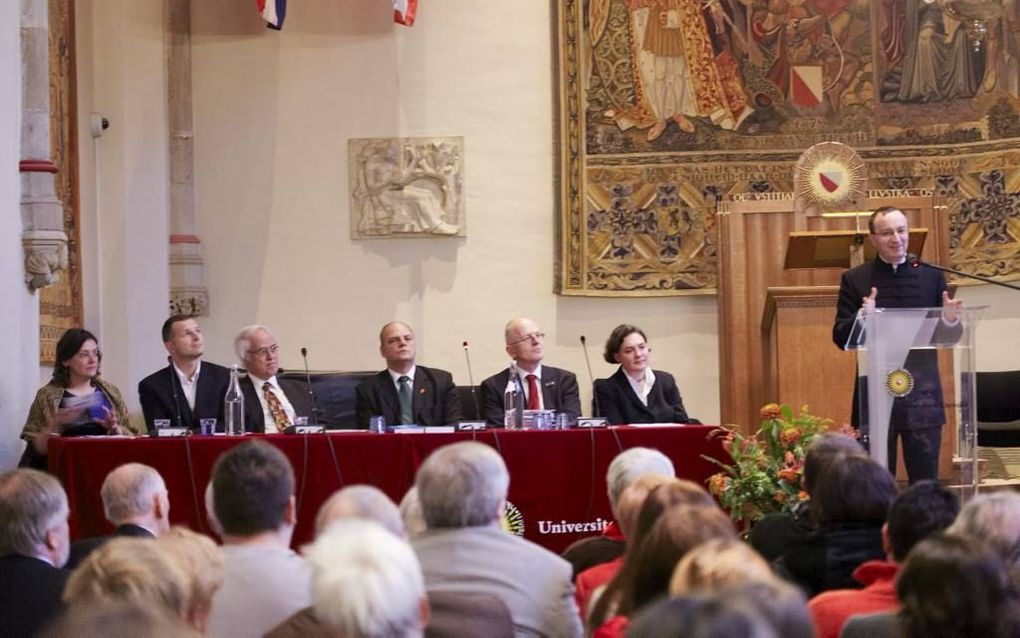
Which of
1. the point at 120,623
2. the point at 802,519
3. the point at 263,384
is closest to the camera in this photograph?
the point at 120,623

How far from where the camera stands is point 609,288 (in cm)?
1027

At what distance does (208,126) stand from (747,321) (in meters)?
3.89

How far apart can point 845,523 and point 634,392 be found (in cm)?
414

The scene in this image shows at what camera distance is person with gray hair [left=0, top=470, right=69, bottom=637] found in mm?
Answer: 3348

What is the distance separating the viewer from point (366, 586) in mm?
2320

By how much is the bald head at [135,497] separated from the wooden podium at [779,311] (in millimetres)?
4684

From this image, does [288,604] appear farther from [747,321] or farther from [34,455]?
[747,321]

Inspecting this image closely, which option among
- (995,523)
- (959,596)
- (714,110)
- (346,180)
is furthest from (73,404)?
(714,110)

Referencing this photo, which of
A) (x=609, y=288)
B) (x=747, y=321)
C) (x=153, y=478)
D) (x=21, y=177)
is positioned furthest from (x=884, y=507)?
(x=609, y=288)

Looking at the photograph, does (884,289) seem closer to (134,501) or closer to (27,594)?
(134,501)

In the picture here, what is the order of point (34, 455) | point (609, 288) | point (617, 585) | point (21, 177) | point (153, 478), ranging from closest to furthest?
point (617, 585) → point (153, 478) → point (34, 455) → point (21, 177) → point (609, 288)

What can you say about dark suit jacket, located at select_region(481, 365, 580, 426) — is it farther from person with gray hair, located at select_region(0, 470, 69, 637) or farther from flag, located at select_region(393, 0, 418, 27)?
person with gray hair, located at select_region(0, 470, 69, 637)

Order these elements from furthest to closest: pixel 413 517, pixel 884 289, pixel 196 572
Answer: pixel 884 289
pixel 413 517
pixel 196 572

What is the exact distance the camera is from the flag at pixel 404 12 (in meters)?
9.92
